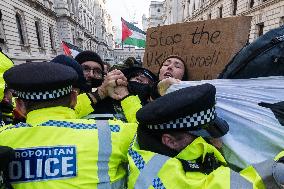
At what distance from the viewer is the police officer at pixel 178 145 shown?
117 centimetres

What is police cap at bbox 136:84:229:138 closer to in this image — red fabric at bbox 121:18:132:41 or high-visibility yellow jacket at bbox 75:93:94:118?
high-visibility yellow jacket at bbox 75:93:94:118

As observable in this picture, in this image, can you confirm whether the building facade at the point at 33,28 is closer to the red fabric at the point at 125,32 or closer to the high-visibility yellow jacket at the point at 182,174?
the red fabric at the point at 125,32

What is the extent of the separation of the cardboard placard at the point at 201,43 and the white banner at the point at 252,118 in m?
0.66

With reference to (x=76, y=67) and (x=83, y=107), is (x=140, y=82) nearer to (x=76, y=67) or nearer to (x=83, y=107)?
(x=83, y=107)

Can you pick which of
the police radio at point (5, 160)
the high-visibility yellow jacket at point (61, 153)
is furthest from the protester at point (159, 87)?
the police radio at point (5, 160)

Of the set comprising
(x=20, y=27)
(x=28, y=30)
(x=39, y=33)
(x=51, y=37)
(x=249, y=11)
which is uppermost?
(x=249, y=11)

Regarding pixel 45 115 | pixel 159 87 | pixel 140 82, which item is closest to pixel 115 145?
pixel 45 115

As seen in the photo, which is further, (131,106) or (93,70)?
(93,70)

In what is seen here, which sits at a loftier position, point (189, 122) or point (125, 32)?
point (125, 32)

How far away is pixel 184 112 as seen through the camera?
1.26 metres

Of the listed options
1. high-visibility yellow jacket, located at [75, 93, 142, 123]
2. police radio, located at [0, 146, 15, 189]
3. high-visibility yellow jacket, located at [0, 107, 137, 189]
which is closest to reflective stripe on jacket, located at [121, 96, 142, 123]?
high-visibility yellow jacket, located at [75, 93, 142, 123]

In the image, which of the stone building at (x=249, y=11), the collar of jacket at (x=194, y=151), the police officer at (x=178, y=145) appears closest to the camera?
the police officer at (x=178, y=145)

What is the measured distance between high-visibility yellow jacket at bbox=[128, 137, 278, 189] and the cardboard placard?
113cm

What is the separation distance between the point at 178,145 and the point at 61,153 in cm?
66
